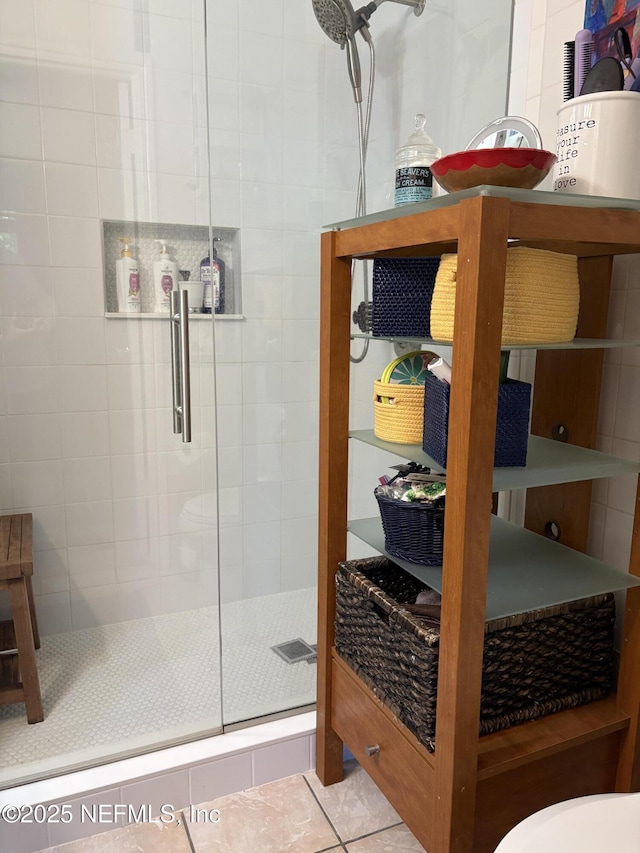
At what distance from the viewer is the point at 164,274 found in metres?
1.98

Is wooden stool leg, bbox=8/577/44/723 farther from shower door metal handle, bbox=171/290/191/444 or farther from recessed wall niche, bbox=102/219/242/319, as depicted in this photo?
recessed wall niche, bbox=102/219/242/319

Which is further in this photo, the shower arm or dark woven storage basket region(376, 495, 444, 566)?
the shower arm

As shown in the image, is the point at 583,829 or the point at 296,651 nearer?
the point at 583,829

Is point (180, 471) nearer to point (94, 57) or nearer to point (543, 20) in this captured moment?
point (94, 57)

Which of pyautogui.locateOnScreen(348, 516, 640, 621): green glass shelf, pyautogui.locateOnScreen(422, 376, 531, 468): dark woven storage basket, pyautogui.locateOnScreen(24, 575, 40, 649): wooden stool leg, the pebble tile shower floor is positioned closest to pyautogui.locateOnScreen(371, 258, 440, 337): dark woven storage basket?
pyautogui.locateOnScreen(422, 376, 531, 468): dark woven storage basket

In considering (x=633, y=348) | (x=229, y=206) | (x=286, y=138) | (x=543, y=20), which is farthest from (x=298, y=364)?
(x=543, y=20)

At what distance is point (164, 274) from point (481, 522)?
4.59 feet

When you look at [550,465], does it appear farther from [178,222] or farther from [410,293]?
[178,222]

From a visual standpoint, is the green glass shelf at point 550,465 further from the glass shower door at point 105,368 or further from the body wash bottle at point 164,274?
the body wash bottle at point 164,274

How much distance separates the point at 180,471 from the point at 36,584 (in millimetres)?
573

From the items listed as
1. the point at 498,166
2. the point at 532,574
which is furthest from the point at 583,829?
the point at 498,166

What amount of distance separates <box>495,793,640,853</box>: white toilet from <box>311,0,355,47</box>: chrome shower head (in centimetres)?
178

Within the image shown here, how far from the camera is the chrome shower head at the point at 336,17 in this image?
5.39 ft

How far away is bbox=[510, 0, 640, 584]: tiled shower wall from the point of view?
1.25 m
